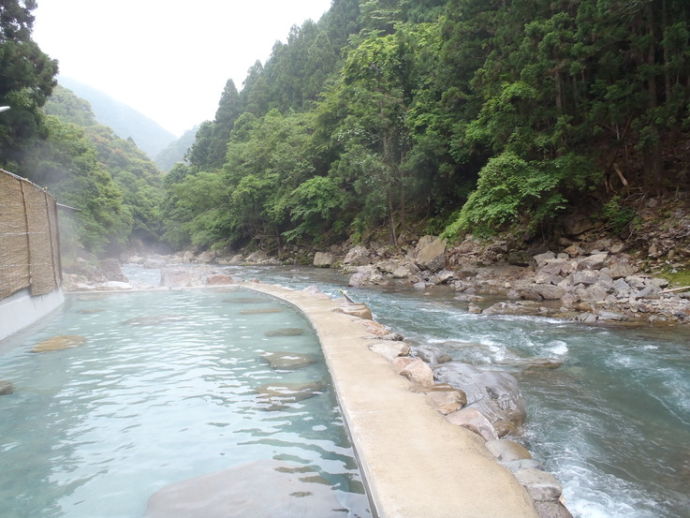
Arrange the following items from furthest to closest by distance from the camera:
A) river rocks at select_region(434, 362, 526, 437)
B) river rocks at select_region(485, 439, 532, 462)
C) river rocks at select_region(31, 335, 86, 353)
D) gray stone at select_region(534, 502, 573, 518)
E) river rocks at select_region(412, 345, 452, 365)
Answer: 1. river rocks at select_region(31, 335, 86, 353)
2. river rocks at select_region(412, 345, 452, 365)
3. river rocks at select_region(434, 362, 526, 437)
4. river rocks at select_region(485, 439, 532, 462)
5. gray stone at select_region(534, 502, 573, 518)

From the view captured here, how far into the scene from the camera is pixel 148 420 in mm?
3635

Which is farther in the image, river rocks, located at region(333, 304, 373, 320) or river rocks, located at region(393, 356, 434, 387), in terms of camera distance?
river rocks, located at region(333, 304, 373, 320)

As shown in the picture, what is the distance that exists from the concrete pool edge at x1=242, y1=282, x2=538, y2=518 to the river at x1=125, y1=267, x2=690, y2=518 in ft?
2.71

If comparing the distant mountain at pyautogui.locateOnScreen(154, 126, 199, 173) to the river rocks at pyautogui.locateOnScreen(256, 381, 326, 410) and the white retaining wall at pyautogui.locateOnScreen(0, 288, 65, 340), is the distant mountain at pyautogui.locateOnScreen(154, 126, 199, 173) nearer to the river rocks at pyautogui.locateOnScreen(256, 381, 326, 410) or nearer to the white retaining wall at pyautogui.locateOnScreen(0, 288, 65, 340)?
the white retaining wall at pyautogui.locateOnScreen(0, 288, 65, 340)

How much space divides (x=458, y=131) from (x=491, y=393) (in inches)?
593

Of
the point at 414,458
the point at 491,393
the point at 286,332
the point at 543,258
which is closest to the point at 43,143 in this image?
the point at 286,332

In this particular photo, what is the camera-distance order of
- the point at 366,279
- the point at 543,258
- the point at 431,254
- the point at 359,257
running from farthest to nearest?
the point at 359,257 < the point at 431,254 < the point at 366,279 < the point at 543,258

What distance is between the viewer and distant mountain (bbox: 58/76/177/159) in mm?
155625

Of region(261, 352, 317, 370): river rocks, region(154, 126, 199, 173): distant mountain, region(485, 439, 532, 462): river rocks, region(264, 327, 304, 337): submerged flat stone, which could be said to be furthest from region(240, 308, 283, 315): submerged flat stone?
region(154, 126, 199, 173): distant mountain

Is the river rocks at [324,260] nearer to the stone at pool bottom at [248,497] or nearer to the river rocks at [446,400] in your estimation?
the river rocks at [446,400]

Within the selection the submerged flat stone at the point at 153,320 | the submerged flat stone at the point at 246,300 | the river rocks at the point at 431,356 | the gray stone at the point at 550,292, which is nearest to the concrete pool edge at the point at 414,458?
the river rocks at the point at 431,356

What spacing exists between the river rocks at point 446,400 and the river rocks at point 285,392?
105 cm

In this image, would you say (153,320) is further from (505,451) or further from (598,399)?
(598,399)

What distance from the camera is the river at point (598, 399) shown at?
309 cm
